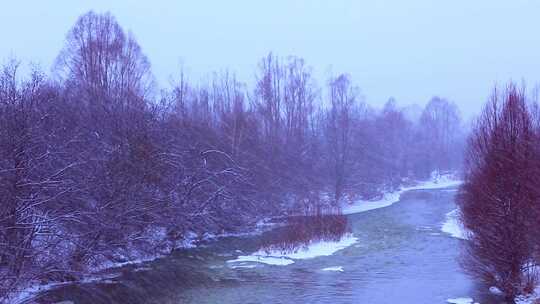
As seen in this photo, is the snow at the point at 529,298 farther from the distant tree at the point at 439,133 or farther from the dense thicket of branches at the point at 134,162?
the distant tree at the point at 439,133

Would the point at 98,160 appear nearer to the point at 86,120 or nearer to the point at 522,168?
the point at 86,120

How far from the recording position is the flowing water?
54.5 feet

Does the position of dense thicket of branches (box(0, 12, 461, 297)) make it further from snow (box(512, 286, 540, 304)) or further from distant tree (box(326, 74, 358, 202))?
snow (box(512, 286, 540, 304))

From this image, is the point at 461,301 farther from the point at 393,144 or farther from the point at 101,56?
the point at 393,144

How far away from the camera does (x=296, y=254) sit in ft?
80.2

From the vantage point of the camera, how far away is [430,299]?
16062 mm

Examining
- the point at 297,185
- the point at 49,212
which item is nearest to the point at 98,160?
the point at 49,212

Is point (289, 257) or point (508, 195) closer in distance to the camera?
point (508, 195)

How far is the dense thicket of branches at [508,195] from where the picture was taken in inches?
547

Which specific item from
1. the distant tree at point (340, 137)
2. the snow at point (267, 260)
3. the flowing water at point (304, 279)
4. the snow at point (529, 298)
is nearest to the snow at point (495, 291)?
the flowing water at point (304, 279)

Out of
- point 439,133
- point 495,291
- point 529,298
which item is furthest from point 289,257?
point 439,133

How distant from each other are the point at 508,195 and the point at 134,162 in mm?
17245

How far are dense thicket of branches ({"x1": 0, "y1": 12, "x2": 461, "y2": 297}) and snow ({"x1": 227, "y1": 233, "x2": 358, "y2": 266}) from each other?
4477 mm

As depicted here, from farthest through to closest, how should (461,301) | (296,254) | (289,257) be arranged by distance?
1. (296,254)
2. (289,257)
3. (461,301)
